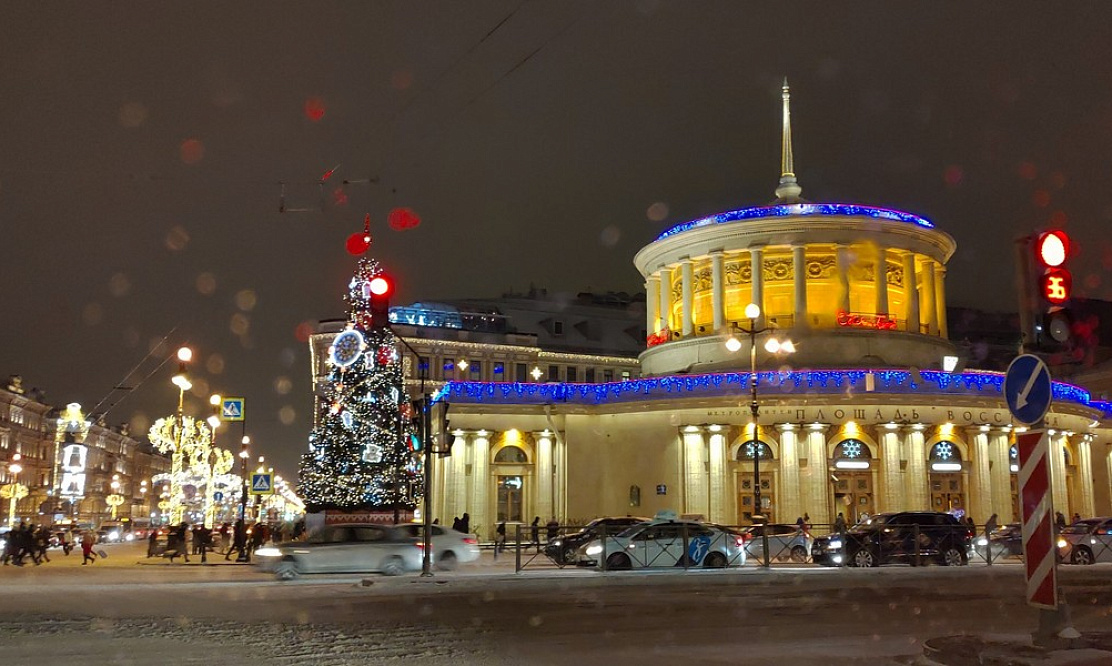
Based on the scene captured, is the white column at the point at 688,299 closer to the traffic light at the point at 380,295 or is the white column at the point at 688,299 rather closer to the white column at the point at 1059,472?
the white column at the point at 1059,472

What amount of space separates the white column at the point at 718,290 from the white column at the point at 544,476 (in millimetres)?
10799

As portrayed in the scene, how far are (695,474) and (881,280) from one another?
15.3 m

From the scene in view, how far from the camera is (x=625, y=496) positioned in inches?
1919

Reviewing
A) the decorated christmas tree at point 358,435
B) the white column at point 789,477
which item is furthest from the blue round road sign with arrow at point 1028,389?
the white column at point 789,477

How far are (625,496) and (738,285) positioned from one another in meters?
13.5

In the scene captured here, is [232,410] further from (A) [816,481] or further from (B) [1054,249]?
(B) [1054,249]

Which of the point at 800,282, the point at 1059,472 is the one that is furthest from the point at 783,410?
the point at 1059,472

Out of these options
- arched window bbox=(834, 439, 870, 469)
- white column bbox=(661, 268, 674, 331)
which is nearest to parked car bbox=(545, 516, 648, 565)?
arched window bbox=(834, 439, 870, 469)

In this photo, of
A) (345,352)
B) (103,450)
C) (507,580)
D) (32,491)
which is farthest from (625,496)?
(103,450)

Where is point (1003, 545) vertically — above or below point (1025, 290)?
below

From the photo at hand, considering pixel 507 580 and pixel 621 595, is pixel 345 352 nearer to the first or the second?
pixel 507 580

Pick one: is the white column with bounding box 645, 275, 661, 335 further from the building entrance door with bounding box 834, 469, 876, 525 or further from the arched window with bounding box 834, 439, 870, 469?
the building entrance door with bounding box 834, 469, 876, 525

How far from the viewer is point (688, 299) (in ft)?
183

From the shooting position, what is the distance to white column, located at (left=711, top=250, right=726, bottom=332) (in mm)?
53312
